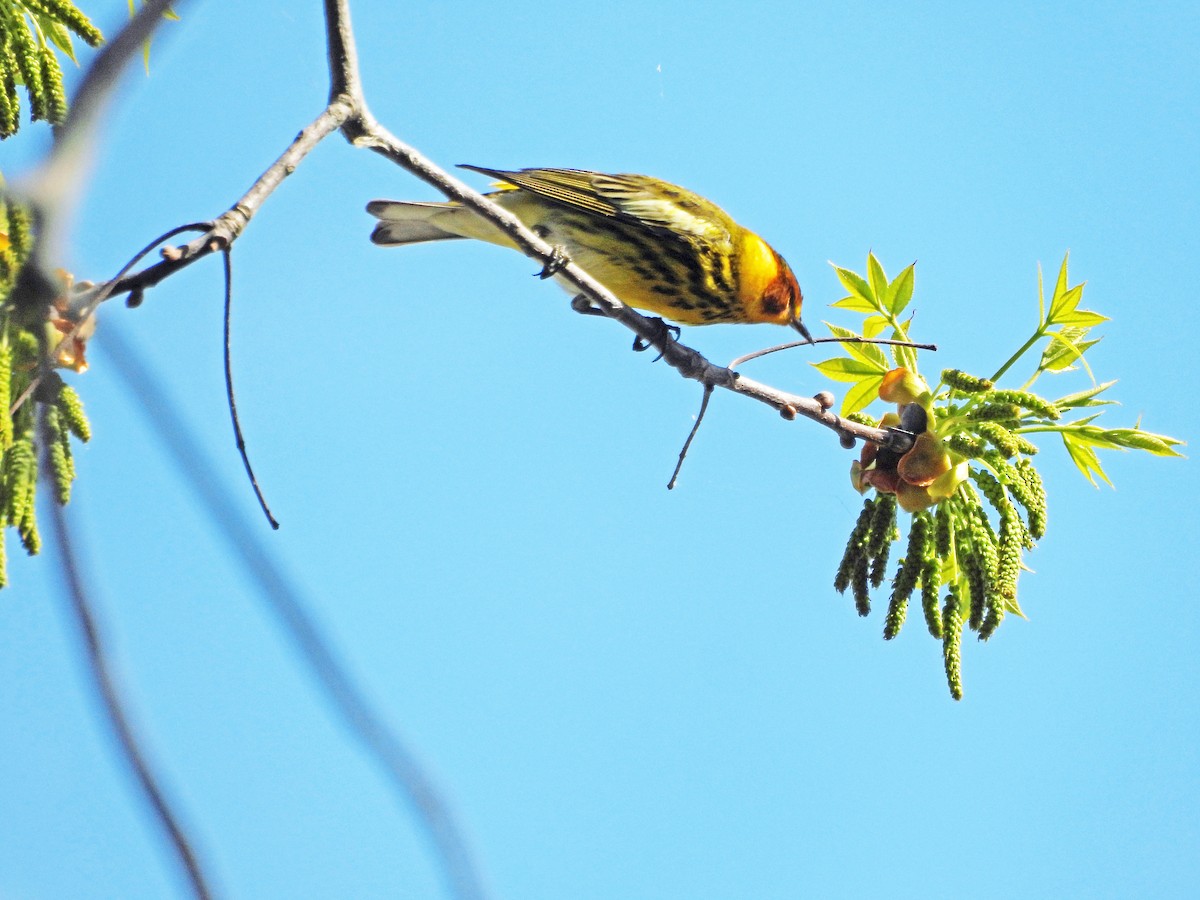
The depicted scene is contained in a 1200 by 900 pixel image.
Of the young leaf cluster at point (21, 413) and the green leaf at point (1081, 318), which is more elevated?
the green leaf at point (1081, 318)

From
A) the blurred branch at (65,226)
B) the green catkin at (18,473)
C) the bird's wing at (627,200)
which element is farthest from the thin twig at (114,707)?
the bird's wing at (627,200)

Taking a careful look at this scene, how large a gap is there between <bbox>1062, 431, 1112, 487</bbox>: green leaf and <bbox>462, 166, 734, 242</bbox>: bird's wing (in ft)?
5.56

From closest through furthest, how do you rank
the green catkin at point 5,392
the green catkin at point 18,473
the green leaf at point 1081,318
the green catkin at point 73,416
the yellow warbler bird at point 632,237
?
the green catkin at point 5,392 → the green catkin at point 18,473 → the green catkin at point 73,416 → the green leaf at point 1081,318 → the yellow warbler bird at point 632,237

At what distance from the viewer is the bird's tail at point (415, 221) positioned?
444 cm

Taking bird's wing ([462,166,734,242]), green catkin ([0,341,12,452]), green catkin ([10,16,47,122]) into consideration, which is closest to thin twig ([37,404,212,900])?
green catkin ([0,341,12,452])

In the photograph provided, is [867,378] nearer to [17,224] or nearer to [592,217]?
[592,217]

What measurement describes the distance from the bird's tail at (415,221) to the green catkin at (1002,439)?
221 centimetres

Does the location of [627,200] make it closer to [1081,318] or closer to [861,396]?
[861,396]

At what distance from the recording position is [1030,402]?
315 centimetres

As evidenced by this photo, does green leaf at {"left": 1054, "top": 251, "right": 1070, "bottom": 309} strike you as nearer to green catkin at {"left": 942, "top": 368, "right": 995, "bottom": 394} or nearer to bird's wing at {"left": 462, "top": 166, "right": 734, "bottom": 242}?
green catkin at {"left": 942, "top": 368, "right": 995, "bottom": 394}

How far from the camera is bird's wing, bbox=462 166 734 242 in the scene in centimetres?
444

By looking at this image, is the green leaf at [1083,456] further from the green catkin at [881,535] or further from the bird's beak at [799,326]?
the bird's beak at [799,326]

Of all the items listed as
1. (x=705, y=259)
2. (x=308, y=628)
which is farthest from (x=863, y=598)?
(x=308, y=628)

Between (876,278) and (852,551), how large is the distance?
101 centimetres
